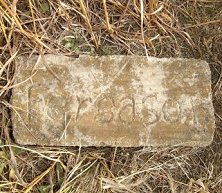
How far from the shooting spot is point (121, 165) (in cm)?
232

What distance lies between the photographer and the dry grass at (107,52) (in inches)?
86.5

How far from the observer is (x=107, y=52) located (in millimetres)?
2318

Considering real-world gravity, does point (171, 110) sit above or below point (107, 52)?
below

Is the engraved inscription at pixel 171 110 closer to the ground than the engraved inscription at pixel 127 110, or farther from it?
closer to the ground

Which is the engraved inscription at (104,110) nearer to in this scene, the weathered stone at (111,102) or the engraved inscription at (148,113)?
the weathered stone at (111,102)

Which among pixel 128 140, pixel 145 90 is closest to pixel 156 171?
pixel 128 140

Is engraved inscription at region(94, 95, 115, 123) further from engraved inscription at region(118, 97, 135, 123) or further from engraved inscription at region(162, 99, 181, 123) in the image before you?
engraved inscription at region(162, 99, 181, 123)

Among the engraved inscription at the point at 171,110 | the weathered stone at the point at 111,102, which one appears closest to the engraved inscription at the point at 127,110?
the weathered stone at the point at 111,102

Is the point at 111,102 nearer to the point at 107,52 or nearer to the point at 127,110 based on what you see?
the point at 127,110

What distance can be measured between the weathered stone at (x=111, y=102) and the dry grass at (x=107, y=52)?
0.27ft

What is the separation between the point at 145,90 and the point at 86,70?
0.97 ft

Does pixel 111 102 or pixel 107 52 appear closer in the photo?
pixel 111 102

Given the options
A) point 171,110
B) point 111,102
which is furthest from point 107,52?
point 171,110

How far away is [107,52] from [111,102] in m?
0.29
